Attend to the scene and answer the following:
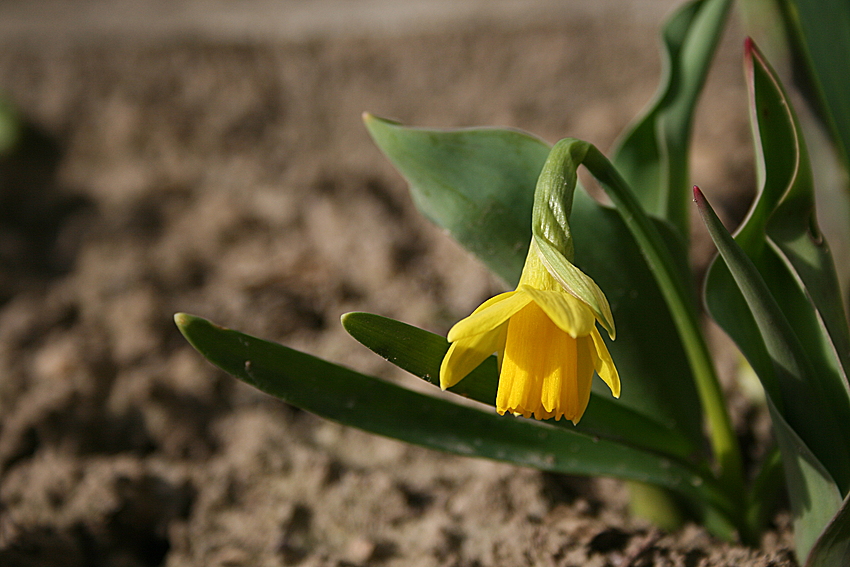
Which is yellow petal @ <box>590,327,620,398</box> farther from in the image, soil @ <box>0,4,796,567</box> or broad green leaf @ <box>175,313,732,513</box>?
soil @ <box>0,4,796,567</box>

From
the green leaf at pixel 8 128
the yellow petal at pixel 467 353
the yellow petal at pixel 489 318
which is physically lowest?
the yellow petal at pixel 467 353

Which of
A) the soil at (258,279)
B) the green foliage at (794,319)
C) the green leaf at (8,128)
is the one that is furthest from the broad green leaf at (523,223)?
the green leaf at (8,128)

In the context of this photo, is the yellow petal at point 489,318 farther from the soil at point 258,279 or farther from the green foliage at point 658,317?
the soil at point 258,279

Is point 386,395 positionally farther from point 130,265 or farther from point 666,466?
point 130,265

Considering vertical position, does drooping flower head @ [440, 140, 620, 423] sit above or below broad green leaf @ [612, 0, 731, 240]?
below

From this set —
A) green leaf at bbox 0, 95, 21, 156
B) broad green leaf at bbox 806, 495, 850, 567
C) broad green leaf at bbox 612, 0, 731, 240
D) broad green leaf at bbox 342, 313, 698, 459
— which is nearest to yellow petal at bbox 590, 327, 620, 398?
broad green leaf at bbox 342, 313, 698, 459

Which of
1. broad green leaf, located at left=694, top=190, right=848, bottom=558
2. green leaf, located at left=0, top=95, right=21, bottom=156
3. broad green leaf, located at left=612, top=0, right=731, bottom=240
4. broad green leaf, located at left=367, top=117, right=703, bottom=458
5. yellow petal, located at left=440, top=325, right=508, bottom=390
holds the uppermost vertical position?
green leaf, located at left=0, top=95, right=21, bottom=156
